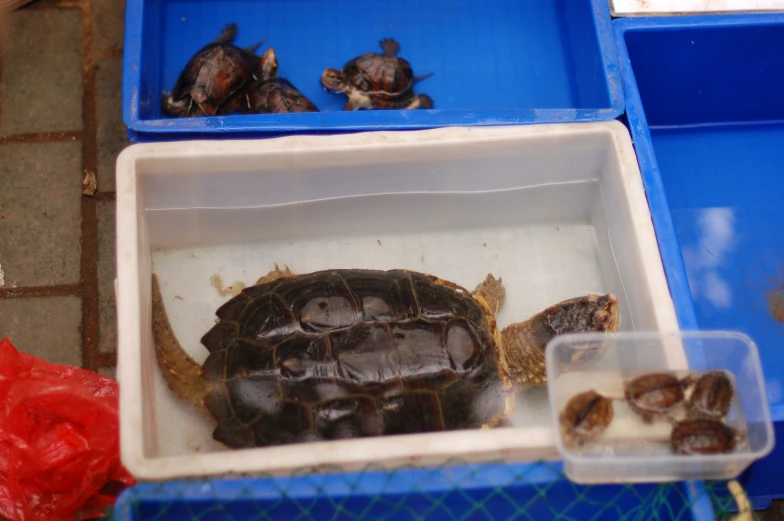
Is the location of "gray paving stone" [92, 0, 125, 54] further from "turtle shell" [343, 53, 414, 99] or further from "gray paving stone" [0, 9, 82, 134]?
"turtle shell" [343, 53, 414, 99]

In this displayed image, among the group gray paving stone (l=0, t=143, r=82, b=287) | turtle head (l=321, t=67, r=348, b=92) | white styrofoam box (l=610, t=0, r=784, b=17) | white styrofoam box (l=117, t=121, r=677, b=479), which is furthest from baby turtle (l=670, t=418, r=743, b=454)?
gray paving stone (l=0, t=143, r=82, b=287)

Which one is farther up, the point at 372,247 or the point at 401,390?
the point at 372,247

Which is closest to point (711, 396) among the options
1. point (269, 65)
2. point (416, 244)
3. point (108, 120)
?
point (416, 244)

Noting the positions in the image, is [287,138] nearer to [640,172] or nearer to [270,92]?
[270,92]

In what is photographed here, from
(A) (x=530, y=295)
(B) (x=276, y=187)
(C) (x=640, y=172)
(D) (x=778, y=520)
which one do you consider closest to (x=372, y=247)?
(B) (x=276, y=187)

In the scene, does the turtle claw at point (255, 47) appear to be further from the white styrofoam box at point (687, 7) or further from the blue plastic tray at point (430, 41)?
the white styrofoam box at point (687, 7)
